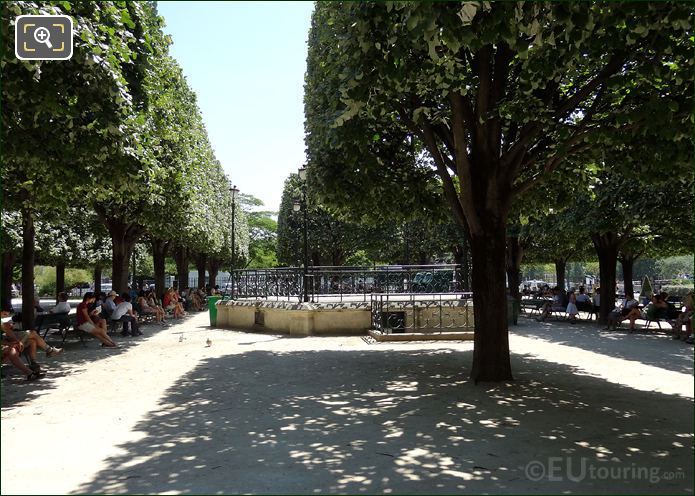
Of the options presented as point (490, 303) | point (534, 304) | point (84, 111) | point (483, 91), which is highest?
point (483, 91)

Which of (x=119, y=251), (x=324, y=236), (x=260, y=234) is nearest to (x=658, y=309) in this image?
(x=119, y=251)

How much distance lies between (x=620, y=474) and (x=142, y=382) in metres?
6.97

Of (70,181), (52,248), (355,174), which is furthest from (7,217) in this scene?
(355,174)

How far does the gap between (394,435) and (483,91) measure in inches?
202

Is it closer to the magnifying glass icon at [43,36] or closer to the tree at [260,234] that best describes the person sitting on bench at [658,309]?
the magnifying glass icon at [43,36]

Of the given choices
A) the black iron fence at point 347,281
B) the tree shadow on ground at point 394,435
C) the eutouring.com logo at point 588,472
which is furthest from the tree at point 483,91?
the black iron fence at point 347,281

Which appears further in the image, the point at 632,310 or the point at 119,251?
the point at 119,251

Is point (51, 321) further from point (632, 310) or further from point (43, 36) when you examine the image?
point (632, 310)

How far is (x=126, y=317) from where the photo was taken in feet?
49.8

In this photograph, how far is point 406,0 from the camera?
5.24m

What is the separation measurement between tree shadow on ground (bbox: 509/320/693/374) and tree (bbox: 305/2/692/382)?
170 inches

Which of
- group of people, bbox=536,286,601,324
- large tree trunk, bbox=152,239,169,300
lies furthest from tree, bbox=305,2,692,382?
large tree trunk, bbox=152,239,169,300

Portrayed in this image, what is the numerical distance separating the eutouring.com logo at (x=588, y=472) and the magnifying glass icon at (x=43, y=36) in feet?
23.4

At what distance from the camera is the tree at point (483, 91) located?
18.8 feet
